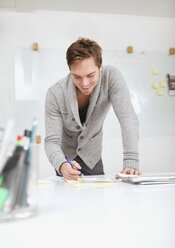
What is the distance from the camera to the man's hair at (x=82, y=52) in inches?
54.9

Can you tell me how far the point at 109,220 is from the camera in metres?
0.61

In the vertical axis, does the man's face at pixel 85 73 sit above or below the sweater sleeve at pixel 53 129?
above

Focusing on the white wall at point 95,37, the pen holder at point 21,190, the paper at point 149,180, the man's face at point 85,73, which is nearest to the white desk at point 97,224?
the pen holder at point 21,190

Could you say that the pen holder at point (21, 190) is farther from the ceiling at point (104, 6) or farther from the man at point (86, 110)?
the ceiling at point (104, 6)

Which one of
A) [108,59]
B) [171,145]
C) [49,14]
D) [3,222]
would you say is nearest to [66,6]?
[49,14]

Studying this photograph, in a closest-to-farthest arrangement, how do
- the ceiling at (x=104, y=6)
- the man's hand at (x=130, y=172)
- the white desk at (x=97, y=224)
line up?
1. the white desk at (x=97, y=224)
2. the man's hand at (x=130, y=172)
3. the ceiling at (x=104, y=6)

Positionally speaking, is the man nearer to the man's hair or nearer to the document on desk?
the man's hair

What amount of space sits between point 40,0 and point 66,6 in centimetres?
30

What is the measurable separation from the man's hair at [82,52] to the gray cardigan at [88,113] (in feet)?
0.66

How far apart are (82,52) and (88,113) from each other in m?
0.37

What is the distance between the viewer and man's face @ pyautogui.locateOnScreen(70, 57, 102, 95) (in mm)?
1406

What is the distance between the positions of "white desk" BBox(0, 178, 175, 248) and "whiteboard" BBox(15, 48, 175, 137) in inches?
97.4

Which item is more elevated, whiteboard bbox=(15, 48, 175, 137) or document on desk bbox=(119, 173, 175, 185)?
whiteboard bbox=(15, 48, 175, 137)

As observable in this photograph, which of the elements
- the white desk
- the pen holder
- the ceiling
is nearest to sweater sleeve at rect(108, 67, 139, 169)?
the white desk
